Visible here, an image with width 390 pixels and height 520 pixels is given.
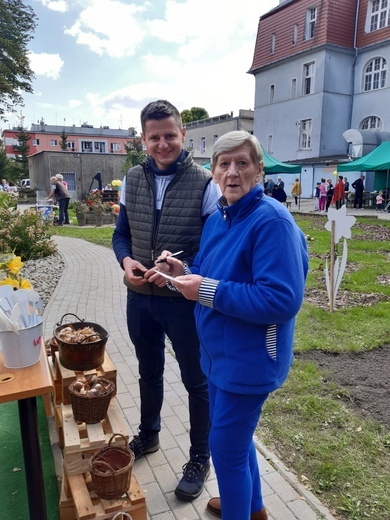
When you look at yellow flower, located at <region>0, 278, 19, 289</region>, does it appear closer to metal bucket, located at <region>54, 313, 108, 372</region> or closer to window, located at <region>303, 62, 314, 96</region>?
metal bucket, located at <region>54, 313, 108, 372</region>

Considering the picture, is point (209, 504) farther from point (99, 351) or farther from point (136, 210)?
point (136, 210)

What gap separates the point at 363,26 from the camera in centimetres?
2745

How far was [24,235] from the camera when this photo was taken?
353 inches

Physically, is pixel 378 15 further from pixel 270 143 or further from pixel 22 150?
pixel 22 150

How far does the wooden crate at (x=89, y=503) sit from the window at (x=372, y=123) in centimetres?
2941

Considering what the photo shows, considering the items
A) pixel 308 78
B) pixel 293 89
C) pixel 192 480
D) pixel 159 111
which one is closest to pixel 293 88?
pixel 293 89

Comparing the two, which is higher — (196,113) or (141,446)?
(196,113)

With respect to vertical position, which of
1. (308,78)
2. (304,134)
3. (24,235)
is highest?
(308,78)

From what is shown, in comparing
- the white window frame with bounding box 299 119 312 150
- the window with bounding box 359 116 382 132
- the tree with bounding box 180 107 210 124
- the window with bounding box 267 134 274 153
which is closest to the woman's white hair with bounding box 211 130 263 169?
the window with bounding box 359 116 382 132

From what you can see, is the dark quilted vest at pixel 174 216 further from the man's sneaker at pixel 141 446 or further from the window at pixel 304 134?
the window at pixel 304 134

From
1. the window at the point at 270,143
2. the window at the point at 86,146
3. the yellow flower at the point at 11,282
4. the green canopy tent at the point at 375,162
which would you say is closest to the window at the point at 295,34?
the window at the point at 270,143

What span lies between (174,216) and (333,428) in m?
2.00

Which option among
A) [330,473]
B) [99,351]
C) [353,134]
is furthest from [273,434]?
[353,134]

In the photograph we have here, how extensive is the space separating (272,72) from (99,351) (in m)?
33.8
